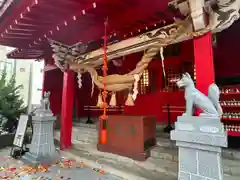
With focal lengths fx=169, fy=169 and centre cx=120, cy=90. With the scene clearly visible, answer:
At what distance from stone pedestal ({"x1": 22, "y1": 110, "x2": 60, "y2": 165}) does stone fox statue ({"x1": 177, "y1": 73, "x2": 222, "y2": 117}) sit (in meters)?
3.44

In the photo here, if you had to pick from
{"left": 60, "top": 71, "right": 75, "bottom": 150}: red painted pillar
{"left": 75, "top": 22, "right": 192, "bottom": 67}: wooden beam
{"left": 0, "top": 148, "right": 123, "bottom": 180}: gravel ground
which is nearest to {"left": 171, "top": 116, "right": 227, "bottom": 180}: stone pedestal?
{"left": 75, "top": 22, "right": 192, "bottom": 67}: wooden beam

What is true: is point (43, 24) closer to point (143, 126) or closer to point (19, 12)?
point (19, 12)

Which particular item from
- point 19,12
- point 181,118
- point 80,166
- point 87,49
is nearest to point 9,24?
point 19,12

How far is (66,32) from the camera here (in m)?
3.50

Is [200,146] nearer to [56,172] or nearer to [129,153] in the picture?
[129,153]

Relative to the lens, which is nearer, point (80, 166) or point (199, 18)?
point (199, 18)

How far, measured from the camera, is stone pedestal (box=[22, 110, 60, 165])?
3.95 meters

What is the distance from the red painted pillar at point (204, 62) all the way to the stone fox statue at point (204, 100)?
0.22 meters

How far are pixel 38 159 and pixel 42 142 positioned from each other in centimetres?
41

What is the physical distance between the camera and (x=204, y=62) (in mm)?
2227

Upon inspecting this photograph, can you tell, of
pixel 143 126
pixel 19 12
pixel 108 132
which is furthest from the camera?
pixel 108 132

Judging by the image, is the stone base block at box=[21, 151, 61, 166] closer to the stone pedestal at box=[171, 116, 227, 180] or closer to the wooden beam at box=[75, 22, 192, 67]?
the wooden beam at box=[75, 22, 192, 67]

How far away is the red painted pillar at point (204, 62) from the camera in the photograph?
218 centimetres

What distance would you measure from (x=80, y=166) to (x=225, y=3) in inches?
150
